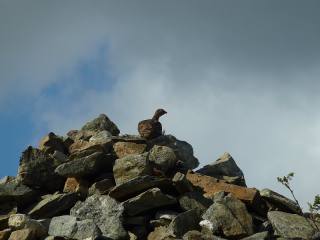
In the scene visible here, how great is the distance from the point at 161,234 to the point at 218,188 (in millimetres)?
4506

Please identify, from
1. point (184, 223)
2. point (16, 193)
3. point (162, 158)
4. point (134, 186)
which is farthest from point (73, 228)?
point (162, 158)

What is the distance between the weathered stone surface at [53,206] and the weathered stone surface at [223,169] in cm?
676

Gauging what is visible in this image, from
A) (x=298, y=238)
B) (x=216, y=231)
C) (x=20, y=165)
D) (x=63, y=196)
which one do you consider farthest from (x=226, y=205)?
(x=20, y=165)

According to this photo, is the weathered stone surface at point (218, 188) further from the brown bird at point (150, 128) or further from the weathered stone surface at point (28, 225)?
the weathered stone surface at point (28, 225)

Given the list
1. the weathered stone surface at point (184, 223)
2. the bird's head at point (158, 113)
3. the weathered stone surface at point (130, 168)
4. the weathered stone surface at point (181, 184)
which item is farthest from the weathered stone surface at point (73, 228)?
the bird's head at point (158, 113)

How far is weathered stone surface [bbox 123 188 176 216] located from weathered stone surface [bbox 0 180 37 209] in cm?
458

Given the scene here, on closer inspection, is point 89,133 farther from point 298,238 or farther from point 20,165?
point 298,238

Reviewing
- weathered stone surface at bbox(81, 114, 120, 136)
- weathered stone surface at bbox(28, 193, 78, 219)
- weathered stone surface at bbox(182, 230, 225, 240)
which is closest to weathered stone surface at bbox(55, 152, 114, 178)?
weathered stone surface at bbox(28, 193, 78, 219)

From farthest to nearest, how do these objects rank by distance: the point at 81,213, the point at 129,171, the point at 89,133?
1. the point at 89,133
2. the point at 129,171
3. the point at 81,213

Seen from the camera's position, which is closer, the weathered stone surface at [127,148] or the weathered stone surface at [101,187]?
the weathered stone surface at [101,187]

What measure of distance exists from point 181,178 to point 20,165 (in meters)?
6.80

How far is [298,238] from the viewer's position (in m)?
20.0

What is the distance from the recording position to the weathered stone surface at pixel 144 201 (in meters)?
21.6

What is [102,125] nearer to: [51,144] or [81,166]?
[51,144]
